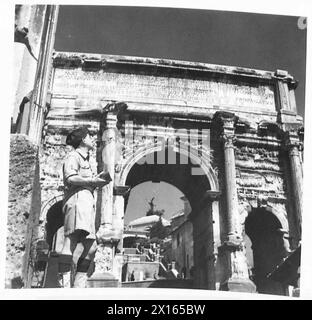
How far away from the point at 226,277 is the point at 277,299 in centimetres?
295

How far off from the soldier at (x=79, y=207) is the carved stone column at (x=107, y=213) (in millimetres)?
3180

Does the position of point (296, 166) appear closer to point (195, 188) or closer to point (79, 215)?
point (195, 188)

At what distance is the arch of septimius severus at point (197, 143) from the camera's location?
30.4ft

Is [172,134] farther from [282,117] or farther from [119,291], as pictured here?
[119,291]

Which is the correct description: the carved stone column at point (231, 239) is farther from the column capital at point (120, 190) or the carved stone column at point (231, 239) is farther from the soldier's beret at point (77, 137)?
the soldier's beret at point (77, 137)

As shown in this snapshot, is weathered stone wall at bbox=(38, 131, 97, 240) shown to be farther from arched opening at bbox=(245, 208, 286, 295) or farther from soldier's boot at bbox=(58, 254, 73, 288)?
arched opening at bbox=(245, 208, 286, 295)

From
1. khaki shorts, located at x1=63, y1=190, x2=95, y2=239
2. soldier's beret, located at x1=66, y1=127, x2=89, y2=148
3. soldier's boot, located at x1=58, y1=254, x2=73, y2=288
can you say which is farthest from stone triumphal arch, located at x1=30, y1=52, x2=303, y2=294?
khaki shorts, located at x1=63, y1=190, x2=95, y2=239

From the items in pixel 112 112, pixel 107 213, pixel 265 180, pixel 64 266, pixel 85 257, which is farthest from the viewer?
pixel 265 180

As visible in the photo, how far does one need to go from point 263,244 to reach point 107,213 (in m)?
4.09

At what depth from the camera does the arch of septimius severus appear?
9273mm

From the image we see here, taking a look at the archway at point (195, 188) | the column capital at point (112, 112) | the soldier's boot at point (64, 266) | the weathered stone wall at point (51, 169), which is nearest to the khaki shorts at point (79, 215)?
the soldier's boot at point (64, 266)

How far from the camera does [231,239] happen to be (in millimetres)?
8812

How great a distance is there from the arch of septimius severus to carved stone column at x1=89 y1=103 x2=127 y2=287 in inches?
1.2

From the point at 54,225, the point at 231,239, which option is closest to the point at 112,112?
the point at 54,225
